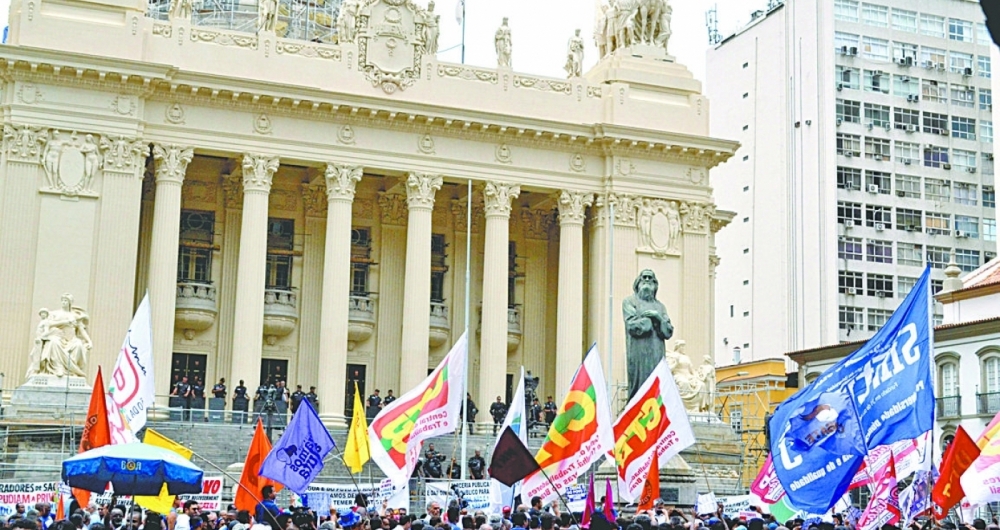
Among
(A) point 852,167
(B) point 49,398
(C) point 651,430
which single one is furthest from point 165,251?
(A) point 852,167

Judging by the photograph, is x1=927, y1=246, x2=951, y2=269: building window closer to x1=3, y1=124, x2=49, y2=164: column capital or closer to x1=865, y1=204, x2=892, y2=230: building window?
x1=865, y1=204, x2=892, y2=230: building window

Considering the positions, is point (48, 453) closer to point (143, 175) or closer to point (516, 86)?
point (143, 175)

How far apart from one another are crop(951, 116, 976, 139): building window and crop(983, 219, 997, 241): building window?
4762mm

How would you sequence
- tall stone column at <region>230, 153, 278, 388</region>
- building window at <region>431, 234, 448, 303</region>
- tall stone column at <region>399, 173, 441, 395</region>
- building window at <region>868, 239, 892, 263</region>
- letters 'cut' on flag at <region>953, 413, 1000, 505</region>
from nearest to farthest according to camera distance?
letters 'cut' on flag at <region>953, 413, 1000, 505</region> → tall stone column at <region>230, 153, 278, 388</region> → tall stone column at <region>399, 173, 441, 395</region> → building window at <region>431, 234, 448, 303</region> → building window at <region>868, 239, 892, 263</region>

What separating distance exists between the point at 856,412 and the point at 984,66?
69.0 m

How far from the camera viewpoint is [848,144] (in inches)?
2940

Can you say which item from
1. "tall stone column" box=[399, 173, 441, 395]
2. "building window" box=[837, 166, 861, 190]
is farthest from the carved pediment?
"building window" box=[837, 166, 861, 190]

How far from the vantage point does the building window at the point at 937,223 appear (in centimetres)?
7531

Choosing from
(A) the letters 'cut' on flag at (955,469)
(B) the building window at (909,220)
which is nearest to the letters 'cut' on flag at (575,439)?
(A) the letters 'cut' on flag at (955,469)

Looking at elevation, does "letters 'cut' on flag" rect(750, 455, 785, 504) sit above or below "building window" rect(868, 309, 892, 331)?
below

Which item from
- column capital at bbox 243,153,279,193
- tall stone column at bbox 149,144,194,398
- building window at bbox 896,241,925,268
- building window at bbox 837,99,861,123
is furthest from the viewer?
building window at bbox 837,99,861,123

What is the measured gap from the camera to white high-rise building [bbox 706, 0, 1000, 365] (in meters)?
73.9

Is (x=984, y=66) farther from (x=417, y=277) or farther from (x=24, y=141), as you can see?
(x=24, y=141)

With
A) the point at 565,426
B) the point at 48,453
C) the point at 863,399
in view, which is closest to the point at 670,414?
the point at 565,426
